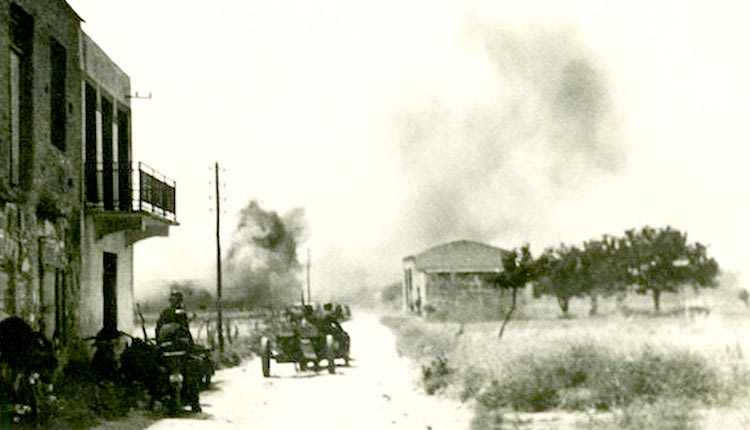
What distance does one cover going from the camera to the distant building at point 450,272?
202ft

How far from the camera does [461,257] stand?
68.6 meters

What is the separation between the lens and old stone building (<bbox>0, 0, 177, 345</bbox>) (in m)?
12.8

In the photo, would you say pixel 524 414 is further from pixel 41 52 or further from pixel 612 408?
pixel 41 52

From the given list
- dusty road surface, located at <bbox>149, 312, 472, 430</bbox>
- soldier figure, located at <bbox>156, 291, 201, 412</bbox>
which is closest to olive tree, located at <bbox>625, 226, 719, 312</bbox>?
dusty road surface, located at <bbox>149, 312, 472, 430</bbox>

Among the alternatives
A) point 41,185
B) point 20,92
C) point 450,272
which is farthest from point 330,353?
point 450,272

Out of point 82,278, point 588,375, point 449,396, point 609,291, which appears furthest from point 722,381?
point 609,291

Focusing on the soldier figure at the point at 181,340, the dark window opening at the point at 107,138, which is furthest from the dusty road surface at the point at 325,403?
the dark window opening at the point at 107,138

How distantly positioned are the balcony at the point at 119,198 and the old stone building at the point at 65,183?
0.07ft

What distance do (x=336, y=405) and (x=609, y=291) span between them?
4578cm

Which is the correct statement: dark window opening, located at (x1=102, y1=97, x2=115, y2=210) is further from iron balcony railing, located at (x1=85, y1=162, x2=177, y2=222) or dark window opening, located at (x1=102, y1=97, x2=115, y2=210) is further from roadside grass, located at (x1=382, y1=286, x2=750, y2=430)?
roadside grass, located at (x1=382, y1=286, x2=750, y2=430)

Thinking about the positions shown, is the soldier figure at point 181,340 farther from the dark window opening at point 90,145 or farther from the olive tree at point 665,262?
the olive tree at point 665,262

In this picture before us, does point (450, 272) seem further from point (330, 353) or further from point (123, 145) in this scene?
point (123, 145)

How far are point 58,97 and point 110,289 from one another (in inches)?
215

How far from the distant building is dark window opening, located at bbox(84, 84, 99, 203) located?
120 feet
